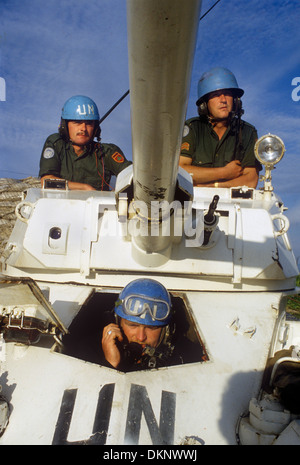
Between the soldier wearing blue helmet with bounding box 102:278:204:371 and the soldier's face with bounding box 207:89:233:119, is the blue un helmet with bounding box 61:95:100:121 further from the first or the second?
the soldier wearing blue helmet with bounding box 102:278:204:371

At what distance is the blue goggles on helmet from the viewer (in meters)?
3.16

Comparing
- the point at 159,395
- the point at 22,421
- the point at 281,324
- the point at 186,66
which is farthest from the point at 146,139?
the point at 281,324

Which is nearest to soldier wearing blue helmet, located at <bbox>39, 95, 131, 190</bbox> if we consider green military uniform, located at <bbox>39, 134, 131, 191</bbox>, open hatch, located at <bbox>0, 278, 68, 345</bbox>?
green military uniform, located at <bbox>39, 134, 131, 191</bbox>

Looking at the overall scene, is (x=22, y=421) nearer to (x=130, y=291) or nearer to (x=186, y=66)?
(x=130, y=291)

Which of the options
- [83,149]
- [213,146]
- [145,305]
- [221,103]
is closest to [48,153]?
[83,149]

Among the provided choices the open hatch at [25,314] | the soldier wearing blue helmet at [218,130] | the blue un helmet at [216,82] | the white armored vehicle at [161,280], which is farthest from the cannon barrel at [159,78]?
the blue un helmet at [216,82]

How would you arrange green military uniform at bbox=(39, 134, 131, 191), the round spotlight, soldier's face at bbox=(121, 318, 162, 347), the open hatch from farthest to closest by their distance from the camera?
green military uniform at bbox=(39, 134, 131, 191) < the round spotlight < soldier's face at bbox=(121, 318, 162, 347) < the open hatch

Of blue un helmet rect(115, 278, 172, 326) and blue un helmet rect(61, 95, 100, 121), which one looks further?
blue un helmet rect(61, 95, 100, 121)

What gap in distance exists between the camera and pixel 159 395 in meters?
2.57

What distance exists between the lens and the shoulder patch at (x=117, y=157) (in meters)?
6.21

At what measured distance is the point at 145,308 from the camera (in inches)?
125

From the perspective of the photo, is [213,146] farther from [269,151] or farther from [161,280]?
[161,280]

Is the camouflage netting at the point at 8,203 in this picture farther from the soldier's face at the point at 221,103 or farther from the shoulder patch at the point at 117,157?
the soldier's face at the point at 221,103

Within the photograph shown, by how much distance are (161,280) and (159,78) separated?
261 cm
